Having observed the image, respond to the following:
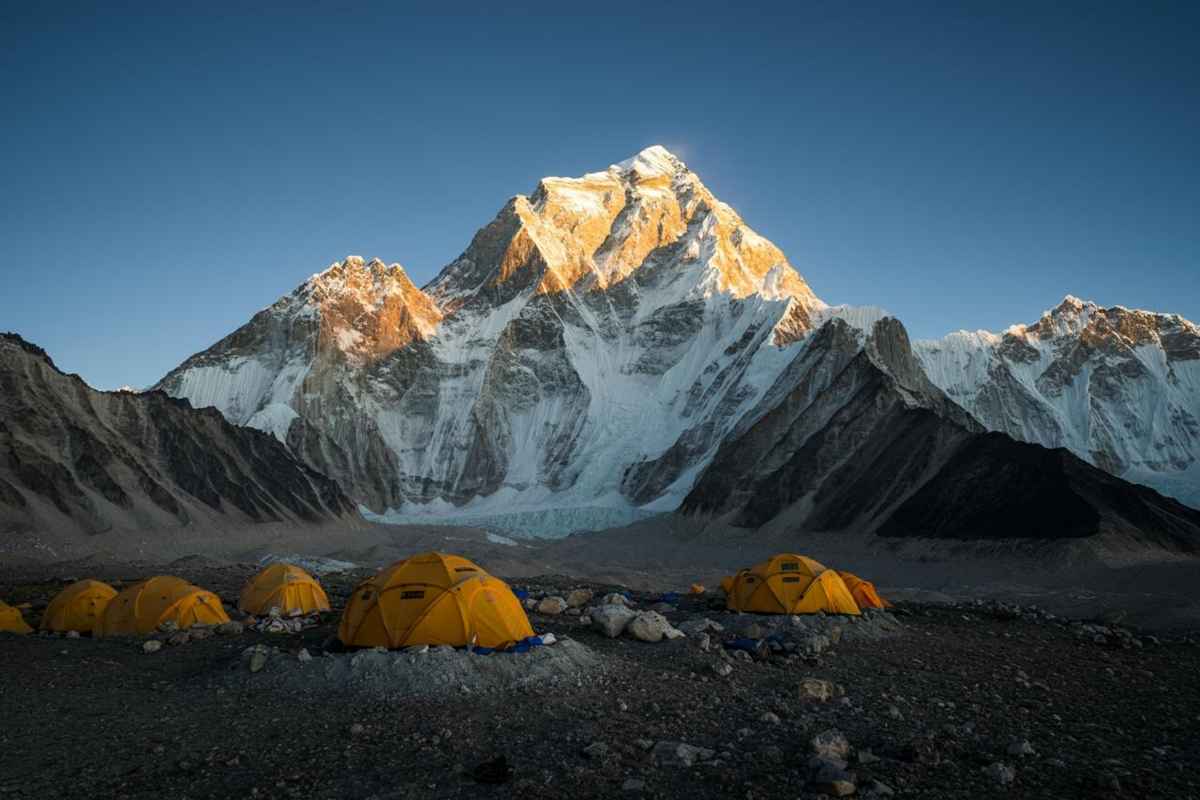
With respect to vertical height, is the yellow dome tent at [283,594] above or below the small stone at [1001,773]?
below

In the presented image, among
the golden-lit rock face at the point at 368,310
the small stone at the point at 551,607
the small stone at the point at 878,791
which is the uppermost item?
the golden-lit rock face at the point at 368,310

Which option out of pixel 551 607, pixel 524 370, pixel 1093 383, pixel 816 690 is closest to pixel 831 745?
pixel 816 690

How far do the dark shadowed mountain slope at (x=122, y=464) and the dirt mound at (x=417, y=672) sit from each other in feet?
178

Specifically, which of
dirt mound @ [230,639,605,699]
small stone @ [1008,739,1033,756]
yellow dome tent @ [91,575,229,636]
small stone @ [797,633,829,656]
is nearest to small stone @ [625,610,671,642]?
small stone @ [797,633,829,656]

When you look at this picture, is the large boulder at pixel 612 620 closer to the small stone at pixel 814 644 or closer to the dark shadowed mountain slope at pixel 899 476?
the small stone at pixel 814 644

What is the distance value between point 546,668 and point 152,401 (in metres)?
84.2

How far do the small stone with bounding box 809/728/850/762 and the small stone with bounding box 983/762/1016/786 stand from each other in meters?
1.66

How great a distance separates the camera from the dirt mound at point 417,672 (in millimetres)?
14344

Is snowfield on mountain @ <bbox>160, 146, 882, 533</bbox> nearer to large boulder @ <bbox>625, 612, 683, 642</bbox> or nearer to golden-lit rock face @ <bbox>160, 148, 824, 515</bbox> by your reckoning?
golden-lit rock face @ <bbox>160, 148, 824, 515</bbox>

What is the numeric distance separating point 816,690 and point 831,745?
11.1 feet

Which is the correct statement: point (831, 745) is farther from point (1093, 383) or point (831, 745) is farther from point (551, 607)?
point (1093, 383)

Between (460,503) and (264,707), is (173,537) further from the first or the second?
(460,503)

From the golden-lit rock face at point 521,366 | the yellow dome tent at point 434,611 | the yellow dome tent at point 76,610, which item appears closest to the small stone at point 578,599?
the yellow dome tent at point 434,611

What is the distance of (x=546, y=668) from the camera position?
1514 centimetres
